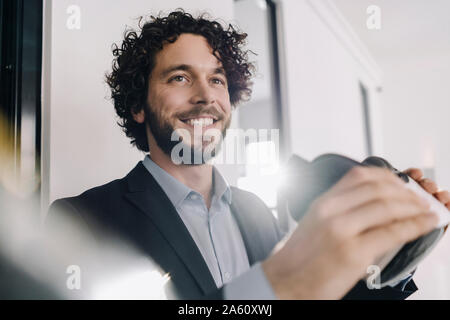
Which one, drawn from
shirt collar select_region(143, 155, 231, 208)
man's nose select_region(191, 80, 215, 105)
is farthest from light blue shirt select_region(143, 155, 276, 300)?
man's nose select_region(191, 80, 215, 105)

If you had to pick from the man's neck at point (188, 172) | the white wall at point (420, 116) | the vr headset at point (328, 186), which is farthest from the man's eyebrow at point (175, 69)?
the white wall at point (420, 116)

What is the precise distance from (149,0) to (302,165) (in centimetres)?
44

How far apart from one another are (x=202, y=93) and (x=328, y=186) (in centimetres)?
24

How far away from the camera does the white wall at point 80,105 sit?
447 mm

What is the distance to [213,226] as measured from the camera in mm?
428

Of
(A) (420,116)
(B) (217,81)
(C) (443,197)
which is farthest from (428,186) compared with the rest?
(A) (420,116)

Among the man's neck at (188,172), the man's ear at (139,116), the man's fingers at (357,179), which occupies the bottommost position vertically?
the man's fingers at (357,179)

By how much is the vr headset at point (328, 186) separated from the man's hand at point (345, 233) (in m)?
0.04

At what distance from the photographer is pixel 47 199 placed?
0.44m

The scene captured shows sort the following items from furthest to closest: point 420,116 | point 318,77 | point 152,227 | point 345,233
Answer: point 420,116
point 318,77
point 152,227
point 345,233

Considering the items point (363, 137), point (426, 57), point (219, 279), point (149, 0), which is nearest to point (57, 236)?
point (219, 279)

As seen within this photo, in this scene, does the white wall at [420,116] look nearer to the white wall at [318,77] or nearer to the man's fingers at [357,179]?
the white wall at [318,77]

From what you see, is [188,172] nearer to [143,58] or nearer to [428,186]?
[143,58]
